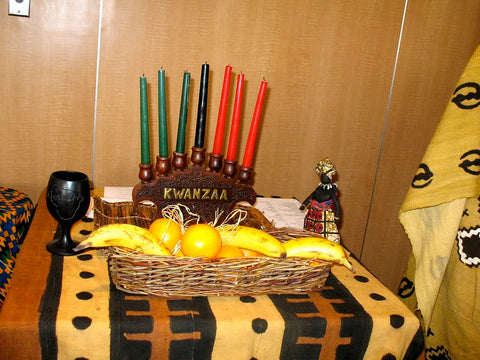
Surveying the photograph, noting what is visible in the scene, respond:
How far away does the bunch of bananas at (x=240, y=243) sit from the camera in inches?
28.9

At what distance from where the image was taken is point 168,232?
2.61ft

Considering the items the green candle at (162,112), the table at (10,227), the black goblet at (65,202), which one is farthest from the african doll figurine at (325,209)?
the table at (10,227)

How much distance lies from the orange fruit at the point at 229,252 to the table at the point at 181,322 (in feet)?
0.25

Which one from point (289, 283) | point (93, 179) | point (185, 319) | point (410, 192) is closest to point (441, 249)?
point (410, 192)

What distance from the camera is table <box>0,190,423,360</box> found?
2.15 ft

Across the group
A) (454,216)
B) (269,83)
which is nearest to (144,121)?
(454,216)

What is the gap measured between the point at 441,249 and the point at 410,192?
166 millimetres

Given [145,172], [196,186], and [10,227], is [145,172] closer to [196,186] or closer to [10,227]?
[196,186]

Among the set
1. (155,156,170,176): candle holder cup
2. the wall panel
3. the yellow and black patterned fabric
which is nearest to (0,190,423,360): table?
the yellow and black patterned fabric

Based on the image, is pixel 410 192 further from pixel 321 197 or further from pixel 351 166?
pixel 351 166

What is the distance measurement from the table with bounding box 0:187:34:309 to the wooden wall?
0.30 metres

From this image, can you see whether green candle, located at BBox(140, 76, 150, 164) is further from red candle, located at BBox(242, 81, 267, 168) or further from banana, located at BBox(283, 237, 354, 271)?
banana, located at BBox(283, 237, 354, 271)

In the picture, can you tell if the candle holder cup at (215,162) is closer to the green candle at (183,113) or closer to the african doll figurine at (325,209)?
the green candle at (183,113)

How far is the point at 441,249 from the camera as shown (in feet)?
3.71
